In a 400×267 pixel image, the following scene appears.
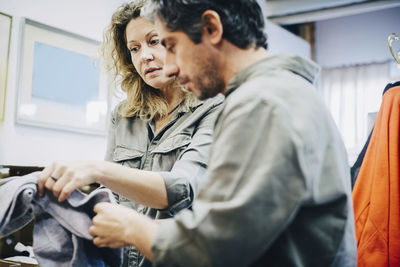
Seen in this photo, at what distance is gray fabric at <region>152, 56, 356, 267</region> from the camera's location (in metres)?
0.72

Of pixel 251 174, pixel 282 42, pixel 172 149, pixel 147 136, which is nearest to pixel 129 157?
pixel 147 136

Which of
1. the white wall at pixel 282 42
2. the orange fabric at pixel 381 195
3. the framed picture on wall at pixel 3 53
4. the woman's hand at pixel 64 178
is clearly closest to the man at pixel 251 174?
the woman's hand at pixel 64 178

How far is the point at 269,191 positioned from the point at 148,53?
36.9 inches

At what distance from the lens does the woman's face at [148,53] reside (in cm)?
152

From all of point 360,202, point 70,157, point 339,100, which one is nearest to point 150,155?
point 360,202

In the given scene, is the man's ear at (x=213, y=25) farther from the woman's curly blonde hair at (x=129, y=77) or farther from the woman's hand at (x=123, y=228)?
the woman's curly blonde hair at (x=129, y=77)

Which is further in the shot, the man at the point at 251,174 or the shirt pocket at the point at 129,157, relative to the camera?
the shirt pocket at the point at 129,157

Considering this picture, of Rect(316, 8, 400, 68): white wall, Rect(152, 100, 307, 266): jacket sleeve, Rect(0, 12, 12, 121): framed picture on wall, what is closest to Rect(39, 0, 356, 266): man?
Rect(152, 100, 307, 266): jacket sleeve

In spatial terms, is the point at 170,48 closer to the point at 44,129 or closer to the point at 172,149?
the point at 172,149

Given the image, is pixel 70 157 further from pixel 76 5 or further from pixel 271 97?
pixel 271 97

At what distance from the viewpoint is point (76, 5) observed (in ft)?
9.92

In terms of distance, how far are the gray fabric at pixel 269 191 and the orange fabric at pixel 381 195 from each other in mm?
881

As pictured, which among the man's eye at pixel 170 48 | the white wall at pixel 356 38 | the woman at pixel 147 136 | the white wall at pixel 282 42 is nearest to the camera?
the man's eye at pixel 170 48

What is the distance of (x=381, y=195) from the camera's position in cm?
168
